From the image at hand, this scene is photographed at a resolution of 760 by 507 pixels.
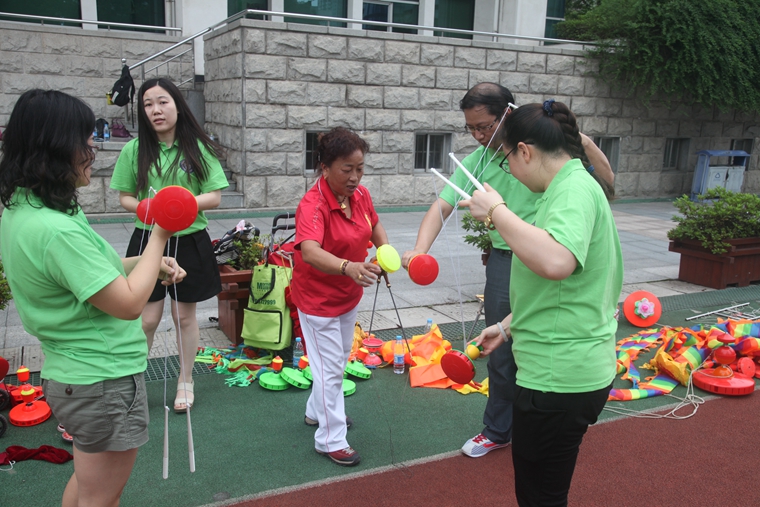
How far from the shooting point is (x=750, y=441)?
401 centimetres

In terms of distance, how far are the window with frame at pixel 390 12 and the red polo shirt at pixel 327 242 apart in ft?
46.4

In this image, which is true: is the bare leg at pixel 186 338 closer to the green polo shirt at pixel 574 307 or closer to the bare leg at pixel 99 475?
the bare leg at pixel 99 475

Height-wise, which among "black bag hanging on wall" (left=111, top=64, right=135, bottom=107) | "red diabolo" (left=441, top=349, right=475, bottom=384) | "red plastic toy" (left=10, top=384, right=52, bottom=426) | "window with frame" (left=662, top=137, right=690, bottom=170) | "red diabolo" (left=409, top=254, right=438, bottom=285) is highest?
"black bag hanging on wall" (left=111, top=64, right=135, bottom=107)

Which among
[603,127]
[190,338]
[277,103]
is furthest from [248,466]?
[603,127]

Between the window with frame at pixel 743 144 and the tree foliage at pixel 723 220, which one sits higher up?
the window with frame at pixel 743 144

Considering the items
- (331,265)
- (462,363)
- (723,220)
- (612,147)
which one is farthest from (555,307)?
(612,147)

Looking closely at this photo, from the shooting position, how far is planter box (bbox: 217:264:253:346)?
505cm

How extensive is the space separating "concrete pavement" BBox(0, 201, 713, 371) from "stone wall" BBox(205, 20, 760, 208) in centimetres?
105

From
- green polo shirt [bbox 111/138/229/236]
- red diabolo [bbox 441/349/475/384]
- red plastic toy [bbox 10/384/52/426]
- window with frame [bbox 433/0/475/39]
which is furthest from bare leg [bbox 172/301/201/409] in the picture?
window with frame [bbox 433/0/475/39]

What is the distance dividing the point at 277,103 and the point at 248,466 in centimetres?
892

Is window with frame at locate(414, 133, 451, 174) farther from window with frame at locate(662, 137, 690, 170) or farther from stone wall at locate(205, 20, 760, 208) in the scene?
window with frame at locate(662, 137, 690, 170)

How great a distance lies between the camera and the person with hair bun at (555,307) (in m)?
2.15

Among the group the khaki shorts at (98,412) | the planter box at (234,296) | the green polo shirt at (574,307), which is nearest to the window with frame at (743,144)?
the planter box at (234,296)

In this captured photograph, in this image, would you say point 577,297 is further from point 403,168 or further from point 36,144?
point 403,168
